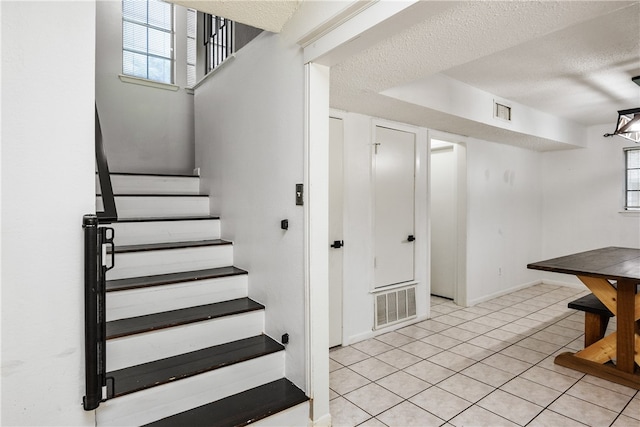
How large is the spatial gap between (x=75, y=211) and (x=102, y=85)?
2978 mm

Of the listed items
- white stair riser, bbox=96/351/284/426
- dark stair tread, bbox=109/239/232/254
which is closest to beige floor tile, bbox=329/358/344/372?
white stair riser, bbox=96/351/284/426

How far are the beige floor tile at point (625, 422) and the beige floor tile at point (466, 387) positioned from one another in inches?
27.6

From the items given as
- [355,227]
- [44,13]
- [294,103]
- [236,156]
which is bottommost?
[355,227]

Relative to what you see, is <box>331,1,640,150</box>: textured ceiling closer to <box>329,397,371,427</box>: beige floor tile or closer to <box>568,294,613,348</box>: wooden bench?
<box>568,294,613,348</box>: wooden bench

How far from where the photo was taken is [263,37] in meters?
2.51

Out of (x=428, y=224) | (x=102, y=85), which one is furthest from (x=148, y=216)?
(x=428, y=224)

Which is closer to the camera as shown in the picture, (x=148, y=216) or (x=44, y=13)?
(x=44, y=13)

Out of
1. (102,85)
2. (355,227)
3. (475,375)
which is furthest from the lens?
(102,85)

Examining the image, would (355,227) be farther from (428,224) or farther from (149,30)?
(149,30)

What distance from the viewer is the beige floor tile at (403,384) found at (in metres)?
2.57

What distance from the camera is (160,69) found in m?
4.41

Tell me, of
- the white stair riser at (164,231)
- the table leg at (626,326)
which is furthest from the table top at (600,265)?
the white stair riser at (164,231)

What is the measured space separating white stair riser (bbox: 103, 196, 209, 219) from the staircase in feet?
1.14

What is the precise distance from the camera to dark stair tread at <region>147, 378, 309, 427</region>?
6.05ft
